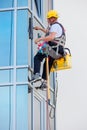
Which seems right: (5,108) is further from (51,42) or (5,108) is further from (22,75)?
(51,42)

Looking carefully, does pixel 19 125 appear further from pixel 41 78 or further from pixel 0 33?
pixel 0 33

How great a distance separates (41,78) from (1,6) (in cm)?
248

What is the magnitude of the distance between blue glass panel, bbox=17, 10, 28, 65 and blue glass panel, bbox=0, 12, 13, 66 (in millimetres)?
201

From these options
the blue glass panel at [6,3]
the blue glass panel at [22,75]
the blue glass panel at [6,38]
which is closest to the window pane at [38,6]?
the blue glass panel at [6,3]

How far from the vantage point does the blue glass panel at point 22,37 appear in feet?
53.9

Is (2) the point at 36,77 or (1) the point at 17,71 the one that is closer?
(2) the point at 36,77

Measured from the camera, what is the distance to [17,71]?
1633 cm

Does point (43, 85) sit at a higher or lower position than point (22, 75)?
lower

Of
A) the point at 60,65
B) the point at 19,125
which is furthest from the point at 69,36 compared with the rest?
the point at 19,125

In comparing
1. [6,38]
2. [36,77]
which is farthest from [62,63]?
[6,38]

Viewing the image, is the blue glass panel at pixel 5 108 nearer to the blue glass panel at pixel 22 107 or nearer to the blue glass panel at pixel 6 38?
the blue glass panel at pixel 22 107

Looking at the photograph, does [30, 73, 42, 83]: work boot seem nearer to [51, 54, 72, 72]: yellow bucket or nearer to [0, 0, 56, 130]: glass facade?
[0, 0, 56, 130]: glass facade

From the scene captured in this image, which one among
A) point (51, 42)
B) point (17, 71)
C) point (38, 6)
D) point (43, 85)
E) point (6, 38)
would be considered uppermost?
point (38, 6)

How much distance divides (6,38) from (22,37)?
0.45 metres
